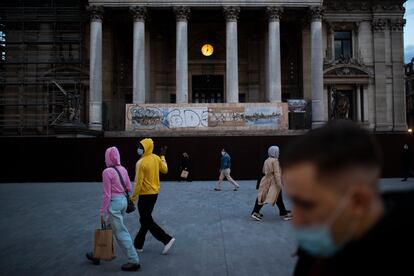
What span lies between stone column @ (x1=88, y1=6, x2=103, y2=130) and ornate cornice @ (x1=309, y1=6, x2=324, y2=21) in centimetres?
1536

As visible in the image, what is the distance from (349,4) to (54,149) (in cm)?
2567

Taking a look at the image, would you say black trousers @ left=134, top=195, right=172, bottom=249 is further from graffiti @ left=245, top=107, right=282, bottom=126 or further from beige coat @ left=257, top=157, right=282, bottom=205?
graffiti @ left=245, top=107, right=282, bottom=126

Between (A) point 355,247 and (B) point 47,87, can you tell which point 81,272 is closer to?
(A) point 355,247

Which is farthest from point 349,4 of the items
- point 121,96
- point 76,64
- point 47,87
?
point 47,87

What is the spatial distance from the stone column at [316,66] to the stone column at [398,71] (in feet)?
26.2

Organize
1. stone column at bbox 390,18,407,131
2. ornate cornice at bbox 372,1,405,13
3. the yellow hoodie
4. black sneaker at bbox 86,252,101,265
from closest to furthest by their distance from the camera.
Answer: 1. black sneaker at bbox 86,252,101,265
2. the yellow hoodie
3. ornate cornice at bbox 372,1,405,13
4. stone column at bbox 390,18,407,131

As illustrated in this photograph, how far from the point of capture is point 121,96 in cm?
3441

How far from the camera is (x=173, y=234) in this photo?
29.4 ft

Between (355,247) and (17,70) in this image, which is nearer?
(355,247)

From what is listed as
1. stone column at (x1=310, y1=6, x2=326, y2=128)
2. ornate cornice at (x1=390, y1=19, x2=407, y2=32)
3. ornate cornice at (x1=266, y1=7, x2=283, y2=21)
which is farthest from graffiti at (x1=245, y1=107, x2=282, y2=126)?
ornate cornice at (x1=390, y1=19, x2=407, y2=32)

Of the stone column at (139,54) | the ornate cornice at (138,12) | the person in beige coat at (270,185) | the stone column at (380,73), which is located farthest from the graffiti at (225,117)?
the person in beige coat at (270,185)

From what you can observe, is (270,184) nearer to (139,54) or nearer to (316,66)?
(139,54)

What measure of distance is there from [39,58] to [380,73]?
27.6 metres

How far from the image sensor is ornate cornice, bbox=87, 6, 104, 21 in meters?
29.4
